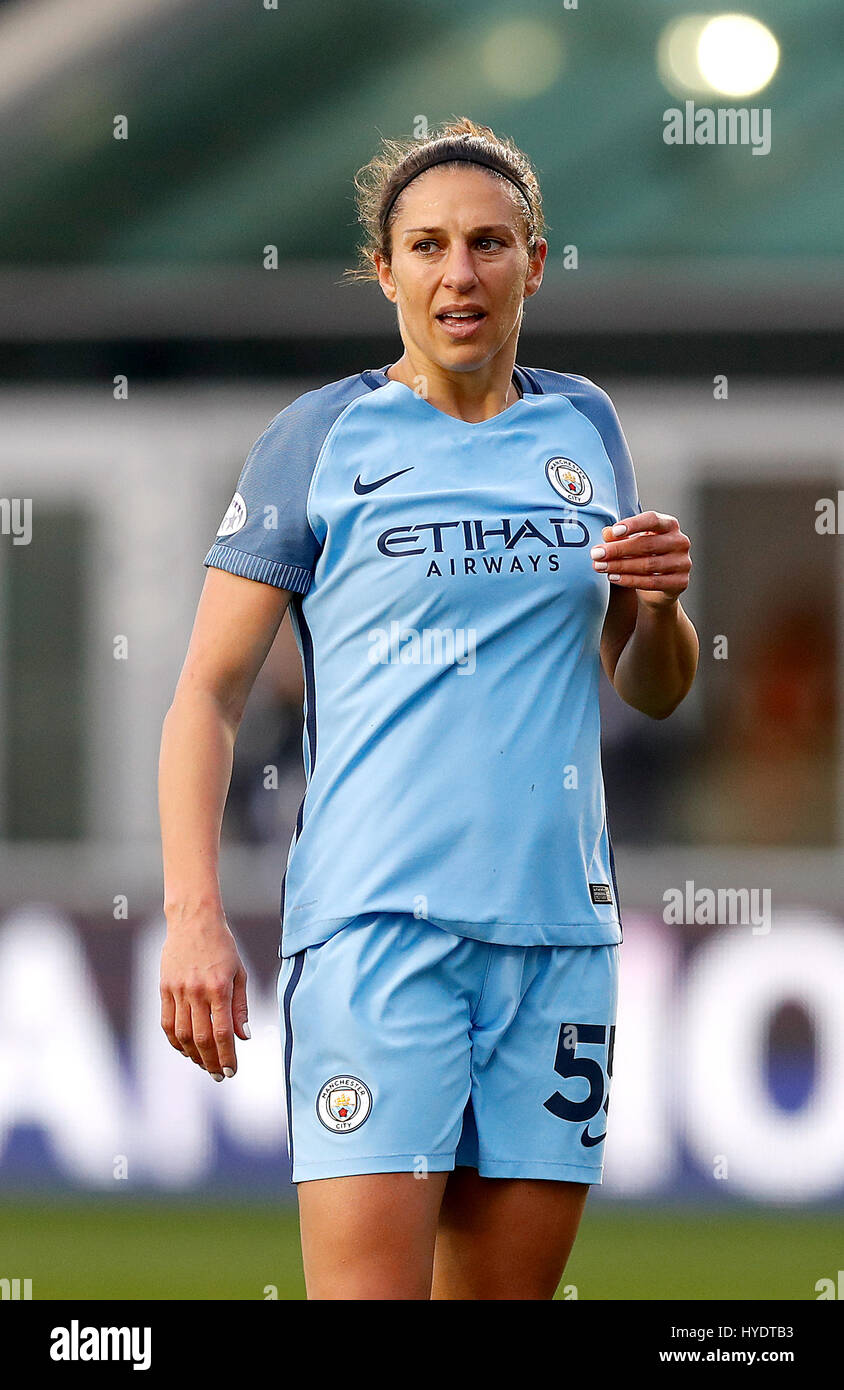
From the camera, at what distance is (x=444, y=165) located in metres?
2.06

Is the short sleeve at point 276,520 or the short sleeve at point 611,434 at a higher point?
the short sleeve at point 611,434

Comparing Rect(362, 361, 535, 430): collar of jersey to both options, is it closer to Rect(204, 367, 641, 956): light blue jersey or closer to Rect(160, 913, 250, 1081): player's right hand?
Rect(204, 367, 641, 956): light blue jersey

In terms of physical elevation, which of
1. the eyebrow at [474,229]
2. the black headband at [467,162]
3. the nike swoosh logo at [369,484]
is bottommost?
the nike swoosh logo at [369,484]

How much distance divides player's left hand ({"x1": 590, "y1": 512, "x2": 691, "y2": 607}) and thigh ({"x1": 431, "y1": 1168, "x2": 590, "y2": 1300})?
2.22ft

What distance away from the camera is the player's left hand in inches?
77.4

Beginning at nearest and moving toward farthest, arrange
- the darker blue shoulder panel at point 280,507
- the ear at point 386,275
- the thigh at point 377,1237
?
the thigh at point 377,1237, the darker blue shoulder panel at point 280,507, the ear at point 386,275

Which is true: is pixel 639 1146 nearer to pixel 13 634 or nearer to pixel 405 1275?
pixel 13 634

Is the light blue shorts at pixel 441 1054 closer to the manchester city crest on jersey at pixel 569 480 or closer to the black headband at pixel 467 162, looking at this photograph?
the manchester city crest on jersey at pixel 569 480

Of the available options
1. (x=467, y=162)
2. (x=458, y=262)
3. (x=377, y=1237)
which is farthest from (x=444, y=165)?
(x=377, y=1237)

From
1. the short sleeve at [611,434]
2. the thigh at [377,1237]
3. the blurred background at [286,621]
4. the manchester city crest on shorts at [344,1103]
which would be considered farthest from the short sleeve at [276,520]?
the blurred background at [286,621]

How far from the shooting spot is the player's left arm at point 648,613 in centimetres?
197

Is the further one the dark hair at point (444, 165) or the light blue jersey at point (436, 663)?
the dark hair at point (444, 165)

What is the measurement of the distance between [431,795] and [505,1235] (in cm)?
50

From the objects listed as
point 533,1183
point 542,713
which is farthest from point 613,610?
point 533,1183
